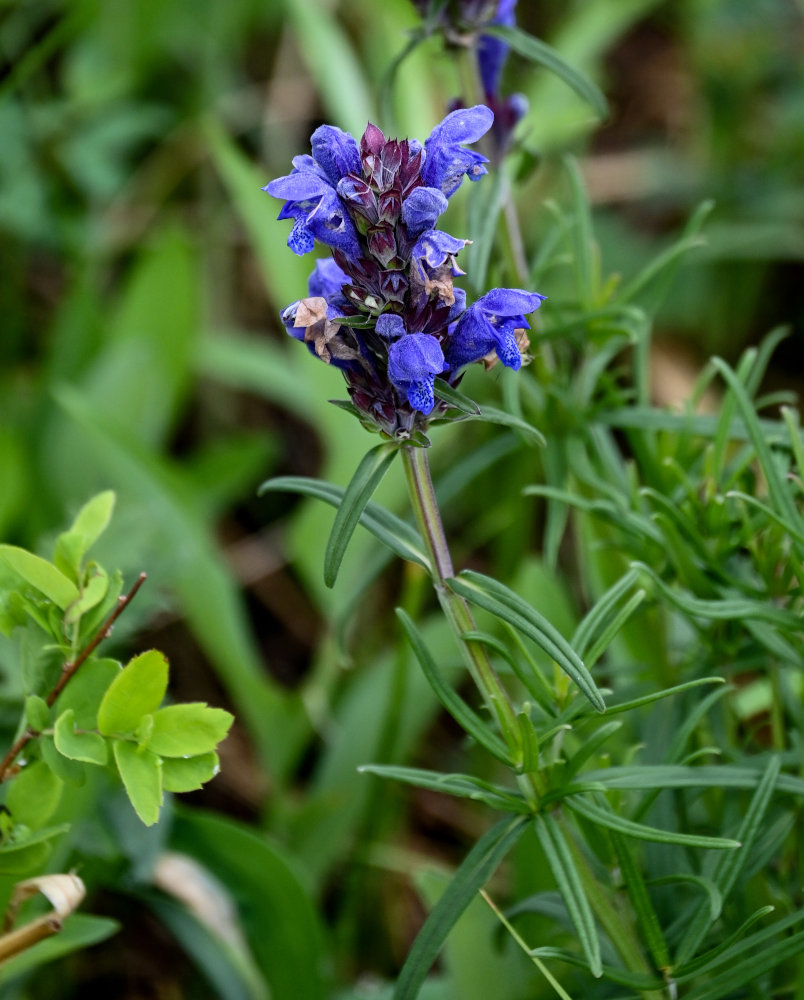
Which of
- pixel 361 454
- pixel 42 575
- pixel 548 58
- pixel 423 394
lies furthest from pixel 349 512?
pixel 361 454

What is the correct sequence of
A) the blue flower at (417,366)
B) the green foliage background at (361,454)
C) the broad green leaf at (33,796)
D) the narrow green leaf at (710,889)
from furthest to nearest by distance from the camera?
1. the green foliage background at (361,454)
2. the broad green leaf at (33,796)
3. the narrow green leaf at (710,889)
4. the blue flower at (417,366)

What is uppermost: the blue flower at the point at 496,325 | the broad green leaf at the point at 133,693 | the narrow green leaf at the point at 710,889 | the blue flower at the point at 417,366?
the blue flower at the point at 496,325

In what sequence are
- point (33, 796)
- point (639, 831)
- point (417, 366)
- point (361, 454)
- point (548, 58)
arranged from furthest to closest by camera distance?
point (361, 454) → point (548, 58) → point (33, 796) → point (639, 831) → point (417, 366)

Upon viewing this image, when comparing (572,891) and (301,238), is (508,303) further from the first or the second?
(572,891)

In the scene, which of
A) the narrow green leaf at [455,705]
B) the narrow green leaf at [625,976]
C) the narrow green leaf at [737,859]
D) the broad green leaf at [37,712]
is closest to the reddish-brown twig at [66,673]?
the broad green leaf at [37,712]

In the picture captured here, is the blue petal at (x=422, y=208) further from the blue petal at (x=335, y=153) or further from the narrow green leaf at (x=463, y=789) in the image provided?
the narrow green leaf at (x=463, y=789)

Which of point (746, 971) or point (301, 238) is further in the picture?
point (746, 971)

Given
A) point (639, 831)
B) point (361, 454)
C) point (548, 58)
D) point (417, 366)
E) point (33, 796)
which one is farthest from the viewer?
point (361, 454)
